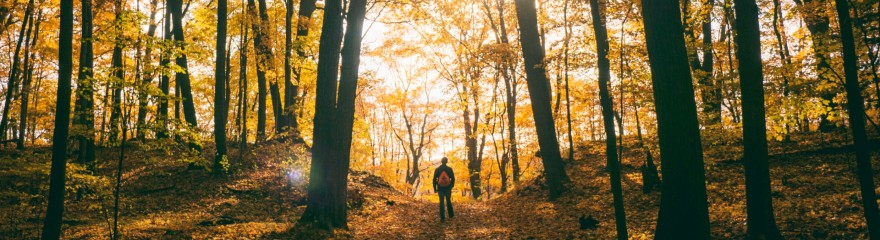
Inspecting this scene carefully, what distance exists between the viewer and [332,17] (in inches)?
378

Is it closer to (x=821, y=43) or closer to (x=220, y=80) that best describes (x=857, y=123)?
(x=821, y=43)

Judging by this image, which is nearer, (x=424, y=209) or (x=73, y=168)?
(x=73, y=168)

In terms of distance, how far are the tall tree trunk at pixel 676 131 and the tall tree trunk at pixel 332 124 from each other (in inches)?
249

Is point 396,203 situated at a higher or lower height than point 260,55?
lower

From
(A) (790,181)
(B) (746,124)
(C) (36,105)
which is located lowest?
(A) (790,181)

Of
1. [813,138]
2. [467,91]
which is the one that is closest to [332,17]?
[467,91]

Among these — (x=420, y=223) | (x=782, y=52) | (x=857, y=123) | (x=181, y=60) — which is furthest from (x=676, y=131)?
(x=782, y=52)

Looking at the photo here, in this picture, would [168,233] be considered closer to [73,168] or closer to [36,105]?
[73,168]

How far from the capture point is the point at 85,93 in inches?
266

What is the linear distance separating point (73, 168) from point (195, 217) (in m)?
3.70

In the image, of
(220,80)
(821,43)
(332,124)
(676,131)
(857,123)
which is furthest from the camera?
(220,80)

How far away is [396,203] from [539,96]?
5837mm

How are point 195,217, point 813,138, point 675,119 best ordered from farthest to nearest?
point 813,138 < point 195,217 < point 675,119

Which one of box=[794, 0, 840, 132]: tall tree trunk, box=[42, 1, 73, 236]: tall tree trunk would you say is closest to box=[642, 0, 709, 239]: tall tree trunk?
box=[794, 0, 840, 132]: tall tree trunk
